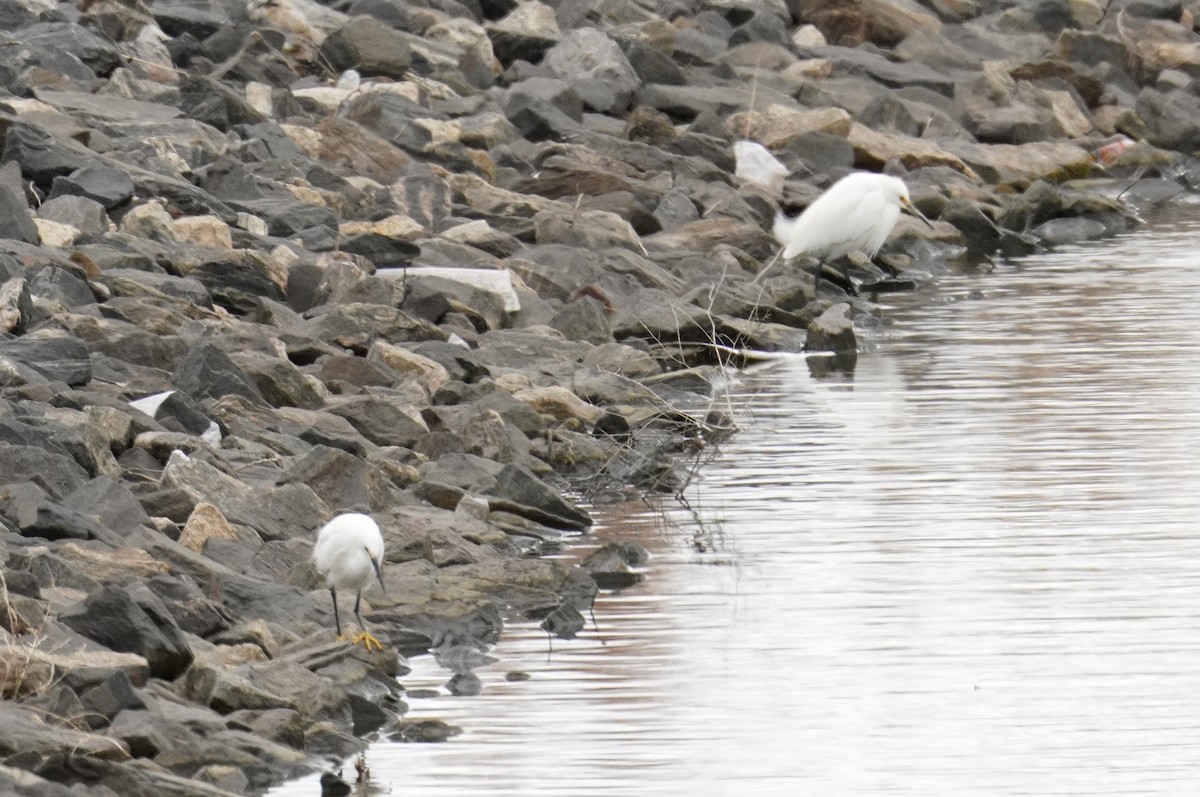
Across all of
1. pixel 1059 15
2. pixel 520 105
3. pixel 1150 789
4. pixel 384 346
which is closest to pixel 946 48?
pixel 1059 15

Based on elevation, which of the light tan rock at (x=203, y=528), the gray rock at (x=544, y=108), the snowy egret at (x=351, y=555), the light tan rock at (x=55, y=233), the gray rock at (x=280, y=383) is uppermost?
the gray rock at (x=544, y=108)

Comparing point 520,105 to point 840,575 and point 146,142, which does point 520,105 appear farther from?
point 840,575

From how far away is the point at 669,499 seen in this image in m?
10.1

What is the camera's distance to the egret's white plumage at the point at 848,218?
50.1ft

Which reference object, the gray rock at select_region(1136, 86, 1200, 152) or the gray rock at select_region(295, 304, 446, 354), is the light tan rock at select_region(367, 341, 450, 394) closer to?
the gray rock at select_region(295, 304, 446, 354)

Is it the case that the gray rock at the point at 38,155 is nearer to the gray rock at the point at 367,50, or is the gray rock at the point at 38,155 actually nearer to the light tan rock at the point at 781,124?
the gray rock at the point at 367,50

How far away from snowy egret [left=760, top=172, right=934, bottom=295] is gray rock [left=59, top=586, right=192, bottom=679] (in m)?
9.06

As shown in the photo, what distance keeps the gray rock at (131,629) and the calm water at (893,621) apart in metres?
0.56

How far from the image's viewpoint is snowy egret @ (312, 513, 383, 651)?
294 inches

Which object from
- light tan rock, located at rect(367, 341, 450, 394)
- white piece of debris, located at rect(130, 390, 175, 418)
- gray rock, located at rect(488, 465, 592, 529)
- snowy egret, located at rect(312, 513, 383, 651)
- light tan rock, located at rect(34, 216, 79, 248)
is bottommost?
snowy egret, located at rect(312, 513, 383, 651)

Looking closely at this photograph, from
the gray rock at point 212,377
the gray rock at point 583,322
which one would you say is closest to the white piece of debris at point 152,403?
the gray rock at point 212,377

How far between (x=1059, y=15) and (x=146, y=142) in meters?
15.3

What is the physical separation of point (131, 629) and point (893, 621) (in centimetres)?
269

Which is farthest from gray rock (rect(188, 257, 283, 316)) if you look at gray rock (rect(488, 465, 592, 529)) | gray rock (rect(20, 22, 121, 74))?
gray rock (rect(20, 22, 121, 74))
